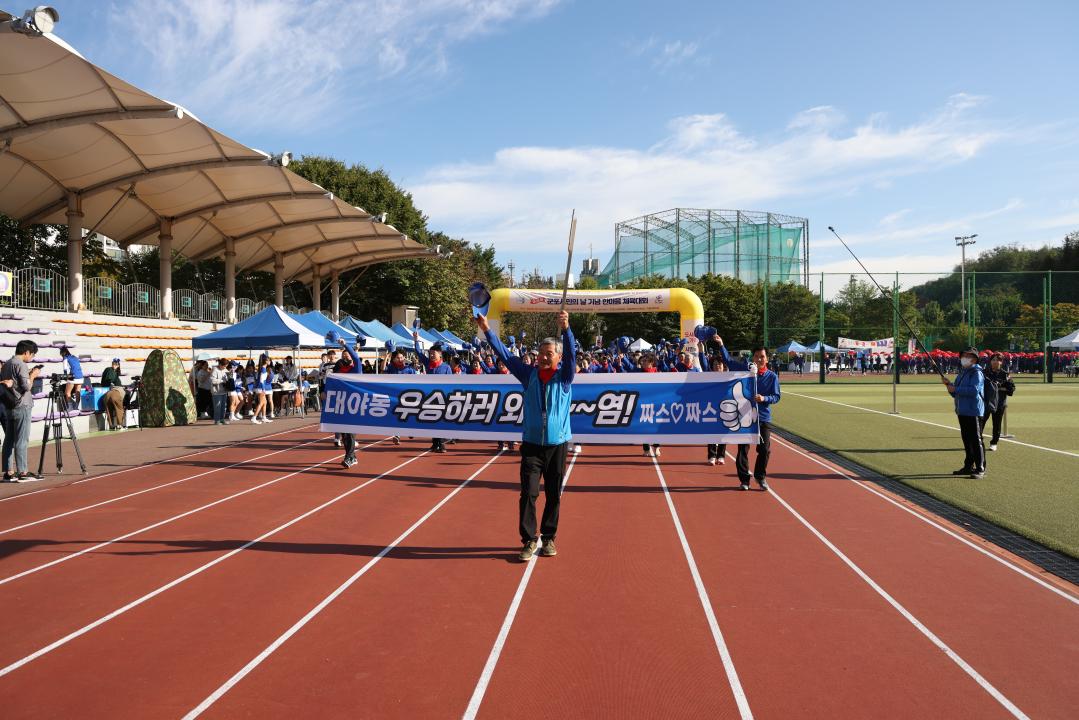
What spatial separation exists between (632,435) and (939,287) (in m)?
93.1

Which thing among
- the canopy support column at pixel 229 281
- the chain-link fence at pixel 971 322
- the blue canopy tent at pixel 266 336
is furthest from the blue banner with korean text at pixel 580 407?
the chain-link fence at pixel 971 322

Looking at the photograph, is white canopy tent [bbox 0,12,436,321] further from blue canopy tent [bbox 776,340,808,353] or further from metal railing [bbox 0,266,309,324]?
blue canopy tent [bbox 776,340,808,353]

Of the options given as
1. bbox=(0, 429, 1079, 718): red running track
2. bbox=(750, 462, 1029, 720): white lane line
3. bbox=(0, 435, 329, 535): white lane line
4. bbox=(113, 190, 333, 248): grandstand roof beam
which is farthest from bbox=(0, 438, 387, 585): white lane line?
bbox=(113, 190, 333, 248): grandstand roof beam

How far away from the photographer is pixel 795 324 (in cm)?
4084

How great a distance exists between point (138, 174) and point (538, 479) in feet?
68.8

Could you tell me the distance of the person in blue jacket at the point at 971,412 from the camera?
1026 centimetres

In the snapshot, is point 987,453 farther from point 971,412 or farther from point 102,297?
point 102,297

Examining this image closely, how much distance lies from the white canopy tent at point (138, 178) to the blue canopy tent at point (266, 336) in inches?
200

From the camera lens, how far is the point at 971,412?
33.6 ft

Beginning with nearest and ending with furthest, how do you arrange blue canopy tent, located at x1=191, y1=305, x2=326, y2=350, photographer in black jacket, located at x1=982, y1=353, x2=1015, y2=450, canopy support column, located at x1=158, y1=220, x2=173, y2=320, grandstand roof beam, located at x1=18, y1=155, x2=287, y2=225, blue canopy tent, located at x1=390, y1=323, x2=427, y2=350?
1. photographer in black jacket, located at x1=982, y1=353, x2=1015, y2=450
2. blue canopy tent, located at x1=191, y1=305, x2=326, y2=350
3. grandstand roof beam, located at x1=18, y1=155, x2=287, y2=225
4. canopy support column, located at x1=158, y1=220, x2=173, y2=320
5. blue canopy tent, located at x1=390, y1=323, x2=427, y2=350

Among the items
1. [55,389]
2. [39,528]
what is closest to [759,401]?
[39,528]

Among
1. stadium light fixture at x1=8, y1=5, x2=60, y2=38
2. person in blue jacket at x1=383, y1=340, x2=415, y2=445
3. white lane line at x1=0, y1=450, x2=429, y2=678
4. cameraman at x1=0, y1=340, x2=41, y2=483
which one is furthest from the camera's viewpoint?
person in blue jacket at x1=383, y1=340, x2=415, y2=445

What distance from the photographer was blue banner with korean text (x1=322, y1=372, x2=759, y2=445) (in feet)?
34.3

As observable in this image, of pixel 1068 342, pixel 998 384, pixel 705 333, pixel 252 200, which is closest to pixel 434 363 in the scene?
pixel 705 333
